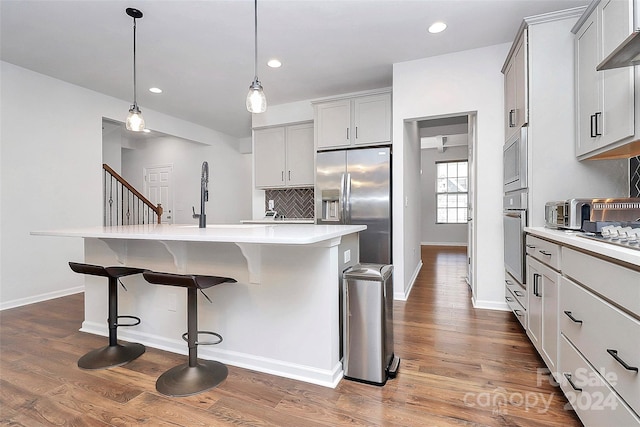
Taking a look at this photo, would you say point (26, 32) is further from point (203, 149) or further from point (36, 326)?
point (203, 149)

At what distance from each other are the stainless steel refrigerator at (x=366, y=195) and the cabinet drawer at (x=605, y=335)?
2.20m

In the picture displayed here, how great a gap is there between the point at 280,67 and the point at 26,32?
236cm

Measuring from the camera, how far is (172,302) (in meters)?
2.34

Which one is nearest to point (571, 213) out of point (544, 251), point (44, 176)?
point (544, 251)

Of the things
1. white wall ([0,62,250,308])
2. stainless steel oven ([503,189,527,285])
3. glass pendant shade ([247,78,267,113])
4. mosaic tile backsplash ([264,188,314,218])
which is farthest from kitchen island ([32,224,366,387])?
mosaic tile backsplash ([264,188,314,218])

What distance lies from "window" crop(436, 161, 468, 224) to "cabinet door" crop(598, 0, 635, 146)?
690 cm

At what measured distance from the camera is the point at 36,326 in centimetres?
284

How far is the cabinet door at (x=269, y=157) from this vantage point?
4.94 m

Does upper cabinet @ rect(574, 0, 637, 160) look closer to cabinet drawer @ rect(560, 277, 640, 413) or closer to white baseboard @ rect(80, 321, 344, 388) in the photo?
cabinet drawer @ rect(560, 277, 640, 413)

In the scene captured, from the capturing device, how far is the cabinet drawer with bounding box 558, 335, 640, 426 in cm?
108

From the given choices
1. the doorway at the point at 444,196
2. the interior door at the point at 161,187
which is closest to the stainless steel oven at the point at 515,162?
the doorway at the point at 444,196

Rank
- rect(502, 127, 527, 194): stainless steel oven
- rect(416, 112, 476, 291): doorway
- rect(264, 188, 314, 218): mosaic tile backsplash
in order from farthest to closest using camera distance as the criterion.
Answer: rect(416, 112, 476, 291): doorway → rect(264, 188, 314, 218): mosaic tile backsplash → rect(502, 127, 527, 194): stainless steel oven

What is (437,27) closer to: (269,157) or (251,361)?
(269,157)

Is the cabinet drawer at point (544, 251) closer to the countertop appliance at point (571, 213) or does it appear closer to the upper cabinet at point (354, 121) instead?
the countertop appliance at point (571, 213)
